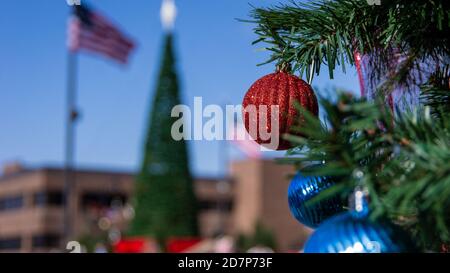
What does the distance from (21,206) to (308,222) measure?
4895cm

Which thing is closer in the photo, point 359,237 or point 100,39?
point 359,237

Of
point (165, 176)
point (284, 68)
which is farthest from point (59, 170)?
point (284, 68)

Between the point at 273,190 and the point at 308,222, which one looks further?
the point at 273,190

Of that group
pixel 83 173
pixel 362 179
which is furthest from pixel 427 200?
pixel 83 173

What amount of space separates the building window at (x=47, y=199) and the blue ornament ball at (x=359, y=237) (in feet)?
151

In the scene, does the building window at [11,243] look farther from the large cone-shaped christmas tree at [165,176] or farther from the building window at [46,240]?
the large cone-shaped christmas tree at [165,176]

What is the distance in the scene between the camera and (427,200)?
1273 mm

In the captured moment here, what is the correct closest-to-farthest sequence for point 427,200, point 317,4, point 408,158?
1. point 427,200
2. point 408,158
3. point 317,4

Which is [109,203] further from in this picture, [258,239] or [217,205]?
[258,239]

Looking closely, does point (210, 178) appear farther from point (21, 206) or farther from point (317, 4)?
point (317, 4)

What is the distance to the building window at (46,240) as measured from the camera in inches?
1800

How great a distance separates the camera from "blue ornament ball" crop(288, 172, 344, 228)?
1.80 m

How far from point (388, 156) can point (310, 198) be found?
43cm

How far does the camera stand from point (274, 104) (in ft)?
6.22
